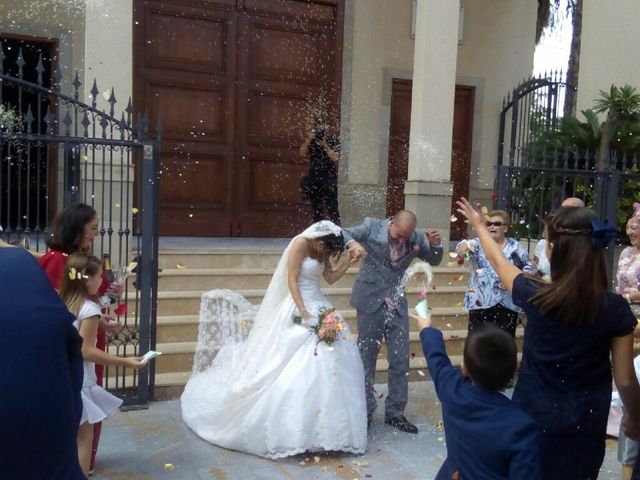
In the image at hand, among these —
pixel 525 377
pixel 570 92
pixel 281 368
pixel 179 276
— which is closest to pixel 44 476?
pixel 525 377

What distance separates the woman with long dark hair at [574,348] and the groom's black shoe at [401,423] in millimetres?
2644

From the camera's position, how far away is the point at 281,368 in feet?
15.5

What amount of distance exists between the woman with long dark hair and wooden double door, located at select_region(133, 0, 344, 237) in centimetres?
752

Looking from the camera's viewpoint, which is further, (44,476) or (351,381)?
(351,381)

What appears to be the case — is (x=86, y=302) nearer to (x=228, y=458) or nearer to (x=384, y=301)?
(x=228, y=458)

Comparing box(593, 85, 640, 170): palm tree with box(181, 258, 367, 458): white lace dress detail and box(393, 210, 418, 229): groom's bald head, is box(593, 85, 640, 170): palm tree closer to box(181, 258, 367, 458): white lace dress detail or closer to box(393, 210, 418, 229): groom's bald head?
box(393, 210, 418, 229): groom's bald head

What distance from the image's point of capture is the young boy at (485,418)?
7.63 feet

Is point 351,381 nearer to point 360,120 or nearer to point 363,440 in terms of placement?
point 363,440

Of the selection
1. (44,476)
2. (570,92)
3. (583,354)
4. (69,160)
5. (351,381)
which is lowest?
(351,381)

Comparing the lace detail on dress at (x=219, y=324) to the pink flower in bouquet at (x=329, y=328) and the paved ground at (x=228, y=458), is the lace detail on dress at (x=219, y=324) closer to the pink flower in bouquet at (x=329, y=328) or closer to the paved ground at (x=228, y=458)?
the paved ground at (x=228, y=458)

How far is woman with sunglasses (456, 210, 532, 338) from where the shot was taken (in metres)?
5.57

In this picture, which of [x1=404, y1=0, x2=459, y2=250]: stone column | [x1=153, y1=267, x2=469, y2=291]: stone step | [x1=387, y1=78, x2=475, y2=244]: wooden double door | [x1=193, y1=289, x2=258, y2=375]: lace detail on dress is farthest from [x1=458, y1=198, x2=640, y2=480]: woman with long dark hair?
[x1=387, y1=78, x2=475, y2=244]: wooden double door

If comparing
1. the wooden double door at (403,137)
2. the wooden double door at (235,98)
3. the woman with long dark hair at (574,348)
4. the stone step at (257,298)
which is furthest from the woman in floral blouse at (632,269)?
the wooden double door at (235,98)

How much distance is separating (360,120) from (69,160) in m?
5.65
